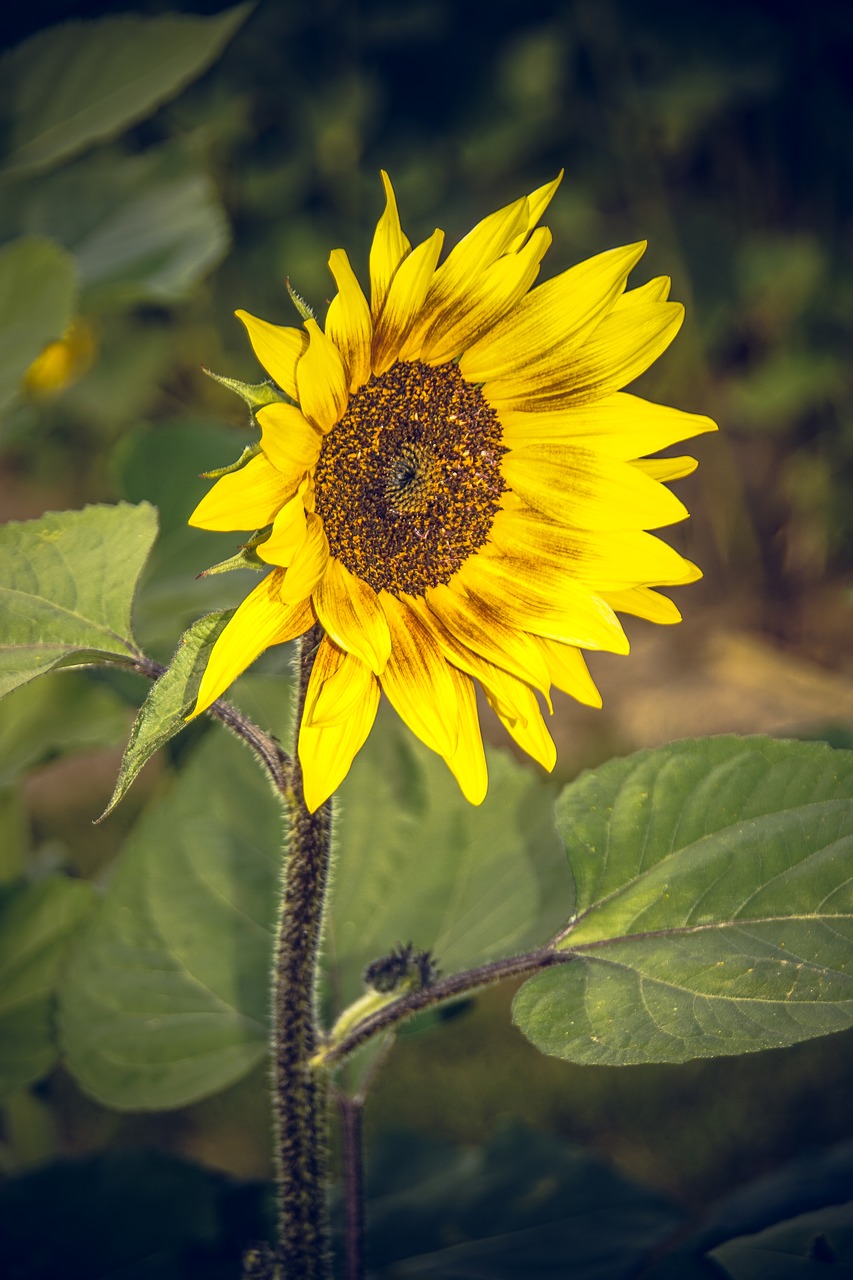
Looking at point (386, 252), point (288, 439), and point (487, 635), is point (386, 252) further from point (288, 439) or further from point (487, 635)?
point (487, 635)

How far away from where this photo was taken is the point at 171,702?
1.71 ft

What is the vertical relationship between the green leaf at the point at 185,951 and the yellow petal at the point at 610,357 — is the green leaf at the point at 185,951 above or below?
below

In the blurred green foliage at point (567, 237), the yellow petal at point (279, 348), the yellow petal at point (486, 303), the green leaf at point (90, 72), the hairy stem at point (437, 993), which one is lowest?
the hairy stem at point (437, 993)

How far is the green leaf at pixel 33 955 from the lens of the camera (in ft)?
3.00

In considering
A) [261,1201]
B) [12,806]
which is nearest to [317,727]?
[261,1201]

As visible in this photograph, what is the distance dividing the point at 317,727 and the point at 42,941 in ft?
1.64

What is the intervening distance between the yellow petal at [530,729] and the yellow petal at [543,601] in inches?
1.6

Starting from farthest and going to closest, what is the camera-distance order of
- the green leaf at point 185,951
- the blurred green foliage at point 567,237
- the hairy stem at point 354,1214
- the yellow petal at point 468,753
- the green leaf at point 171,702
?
1. the blurred green foliage at point 567,237
2. the green leaf at point 185,951
3. the hairy stem at point 354,1214
4. the yellow petal at point 468,753
5. the green leaf at point 171,702

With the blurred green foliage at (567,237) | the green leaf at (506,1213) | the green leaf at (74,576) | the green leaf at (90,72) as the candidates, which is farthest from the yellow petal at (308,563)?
the blurred green foliage at (567,237)

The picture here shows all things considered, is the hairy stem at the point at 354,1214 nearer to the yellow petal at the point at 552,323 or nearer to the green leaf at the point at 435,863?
the green leaf at the point at 435,863

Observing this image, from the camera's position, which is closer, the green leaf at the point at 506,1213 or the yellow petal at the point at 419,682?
the yellow petal at the point at 419,682

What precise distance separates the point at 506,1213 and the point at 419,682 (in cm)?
49

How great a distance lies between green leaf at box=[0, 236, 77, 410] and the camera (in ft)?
3.30

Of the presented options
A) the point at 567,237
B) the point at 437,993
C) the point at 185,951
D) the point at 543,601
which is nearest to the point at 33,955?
the point at 185,951
